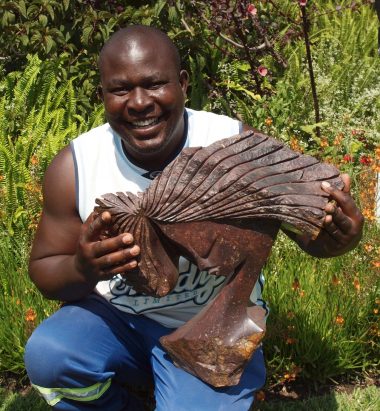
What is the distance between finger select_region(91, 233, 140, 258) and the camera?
2.28 meters

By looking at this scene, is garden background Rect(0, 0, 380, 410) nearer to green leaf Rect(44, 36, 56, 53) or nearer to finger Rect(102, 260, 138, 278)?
green leaf Rect(44, 36, 56, 53)

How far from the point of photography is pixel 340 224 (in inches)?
93.4

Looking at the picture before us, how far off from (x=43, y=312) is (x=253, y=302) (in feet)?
3.56

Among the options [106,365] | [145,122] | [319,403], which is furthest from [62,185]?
[319,403]

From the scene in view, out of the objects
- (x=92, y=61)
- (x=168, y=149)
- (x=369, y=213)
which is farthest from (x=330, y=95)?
(x=168, y=149)

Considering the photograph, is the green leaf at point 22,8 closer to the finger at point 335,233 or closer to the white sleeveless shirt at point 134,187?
the white sleeveless shirt at point 134,187

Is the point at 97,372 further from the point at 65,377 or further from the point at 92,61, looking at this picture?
the point at 92,61

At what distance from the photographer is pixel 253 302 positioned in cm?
273

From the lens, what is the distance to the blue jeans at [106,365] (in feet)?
8.54

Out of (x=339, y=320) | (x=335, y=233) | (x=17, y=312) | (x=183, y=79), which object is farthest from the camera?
(x=17, y=312)

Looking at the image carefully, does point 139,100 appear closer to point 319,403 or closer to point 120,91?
point 120,91

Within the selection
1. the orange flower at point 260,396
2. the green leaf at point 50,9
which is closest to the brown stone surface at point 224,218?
the orange flower at point 260,396

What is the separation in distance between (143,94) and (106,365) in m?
0.91

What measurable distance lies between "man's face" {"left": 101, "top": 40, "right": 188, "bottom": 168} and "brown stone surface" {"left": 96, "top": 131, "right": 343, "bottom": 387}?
239 millimetres
